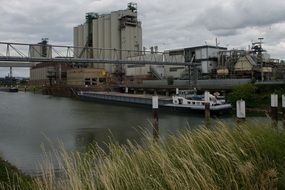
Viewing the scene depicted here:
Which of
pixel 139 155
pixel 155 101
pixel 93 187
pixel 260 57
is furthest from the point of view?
pixel 260 57

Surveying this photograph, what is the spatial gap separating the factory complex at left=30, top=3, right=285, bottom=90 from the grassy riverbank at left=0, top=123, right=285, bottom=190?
64.0 meters

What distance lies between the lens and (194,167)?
249 inches

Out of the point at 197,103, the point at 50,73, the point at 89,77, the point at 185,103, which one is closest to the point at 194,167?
the point at 197,103

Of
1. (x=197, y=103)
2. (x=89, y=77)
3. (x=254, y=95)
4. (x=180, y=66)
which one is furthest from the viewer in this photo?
(x=89, y=77)

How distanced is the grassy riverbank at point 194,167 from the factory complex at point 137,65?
210ft

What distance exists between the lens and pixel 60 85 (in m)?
131

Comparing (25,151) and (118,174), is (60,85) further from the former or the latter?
(118,174)

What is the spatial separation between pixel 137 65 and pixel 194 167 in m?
115

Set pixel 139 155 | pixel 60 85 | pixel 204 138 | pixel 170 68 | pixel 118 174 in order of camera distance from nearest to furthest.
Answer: pixel 118 174 → pixel 139 155 → pixel 204 138 → pixel 170 68 → pixel 60 85

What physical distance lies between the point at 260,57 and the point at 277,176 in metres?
80.3

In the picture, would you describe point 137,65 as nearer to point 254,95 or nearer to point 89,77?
point 89,77

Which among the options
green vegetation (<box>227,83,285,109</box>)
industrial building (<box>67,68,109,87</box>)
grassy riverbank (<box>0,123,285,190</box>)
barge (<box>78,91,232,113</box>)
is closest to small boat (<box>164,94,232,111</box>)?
barge (<box>78,91,232,113</box>)

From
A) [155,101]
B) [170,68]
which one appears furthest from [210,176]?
[170,68]

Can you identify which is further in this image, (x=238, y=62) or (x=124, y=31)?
(x=124, y=31)
